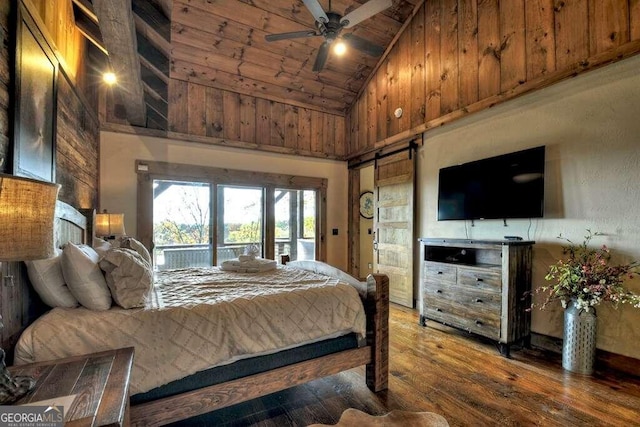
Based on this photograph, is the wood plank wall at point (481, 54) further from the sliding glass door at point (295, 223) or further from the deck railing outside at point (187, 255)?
the deck railing outside at point (187, 255)

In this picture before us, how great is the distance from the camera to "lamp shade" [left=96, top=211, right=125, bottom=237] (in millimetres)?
3334

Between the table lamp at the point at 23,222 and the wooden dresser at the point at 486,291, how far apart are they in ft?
10.4

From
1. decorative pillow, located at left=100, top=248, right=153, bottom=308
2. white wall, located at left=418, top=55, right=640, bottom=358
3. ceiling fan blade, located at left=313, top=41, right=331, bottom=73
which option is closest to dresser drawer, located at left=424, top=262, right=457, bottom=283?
white wall, located at left=418, top=55, right=640, bottom=358

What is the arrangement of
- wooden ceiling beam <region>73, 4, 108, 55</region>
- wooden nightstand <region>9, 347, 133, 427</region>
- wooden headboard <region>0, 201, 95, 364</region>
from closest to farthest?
wooden nightstand <region>9, 347, 133, 427</region> → wooden headboard <region>0, 201, 95, 364</region> → wooden ceiling beam <region>73, 4, 108, 55</region>

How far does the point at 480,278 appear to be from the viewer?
2963mm

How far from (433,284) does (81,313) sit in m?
3.20

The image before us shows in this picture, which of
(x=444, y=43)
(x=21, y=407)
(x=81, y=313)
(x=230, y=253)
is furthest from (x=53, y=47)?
(x=444, y=43)

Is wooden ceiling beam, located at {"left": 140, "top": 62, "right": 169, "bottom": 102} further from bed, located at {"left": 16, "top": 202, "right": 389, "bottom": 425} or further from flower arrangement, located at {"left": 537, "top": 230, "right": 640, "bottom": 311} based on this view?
flower arrangement, located at {"left": 537, "top": 230, "right": 640, "bottom": 311}

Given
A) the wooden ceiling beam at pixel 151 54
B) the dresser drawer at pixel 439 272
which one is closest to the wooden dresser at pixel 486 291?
the dresser drawer at pixel 439 272

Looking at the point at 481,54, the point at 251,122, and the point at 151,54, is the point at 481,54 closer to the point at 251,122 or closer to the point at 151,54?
the point at 251,122

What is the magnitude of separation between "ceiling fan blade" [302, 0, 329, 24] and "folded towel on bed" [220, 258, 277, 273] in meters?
2.39

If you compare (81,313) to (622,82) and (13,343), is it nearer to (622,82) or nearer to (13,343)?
(13,343)

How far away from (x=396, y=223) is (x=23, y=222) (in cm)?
434

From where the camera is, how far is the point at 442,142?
13.2 ft
